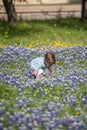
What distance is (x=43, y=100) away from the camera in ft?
20.0

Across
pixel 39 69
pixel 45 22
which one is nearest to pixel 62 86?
pixel 39 69

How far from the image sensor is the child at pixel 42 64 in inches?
343

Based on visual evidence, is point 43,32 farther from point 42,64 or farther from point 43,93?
point 43,93

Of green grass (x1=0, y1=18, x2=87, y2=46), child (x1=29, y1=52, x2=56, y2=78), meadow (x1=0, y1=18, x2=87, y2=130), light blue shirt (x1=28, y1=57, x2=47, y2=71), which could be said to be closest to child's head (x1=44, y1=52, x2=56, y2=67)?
child (x1=29, y1=52, x2=56, y2=78)

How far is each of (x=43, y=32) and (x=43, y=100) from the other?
11.3 metres

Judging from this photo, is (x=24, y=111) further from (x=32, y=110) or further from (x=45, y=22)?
(x=45, y=22)

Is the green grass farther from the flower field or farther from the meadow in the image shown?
the flower field

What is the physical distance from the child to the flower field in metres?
0.16

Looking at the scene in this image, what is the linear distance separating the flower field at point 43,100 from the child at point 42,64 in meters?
0.16

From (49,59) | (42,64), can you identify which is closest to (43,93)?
(49,59)

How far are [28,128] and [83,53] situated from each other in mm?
6806

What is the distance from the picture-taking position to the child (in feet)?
28.6

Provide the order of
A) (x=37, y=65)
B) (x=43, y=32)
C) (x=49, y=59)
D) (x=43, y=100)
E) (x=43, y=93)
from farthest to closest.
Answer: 1. (x=43, y=32)
2. (x=37, y=65)
3. (x=49, y=59)
4. (x=43, y=93)
5. (x=43, y=100)

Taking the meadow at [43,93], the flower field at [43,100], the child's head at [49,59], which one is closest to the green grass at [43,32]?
the meadow at [43,93]
